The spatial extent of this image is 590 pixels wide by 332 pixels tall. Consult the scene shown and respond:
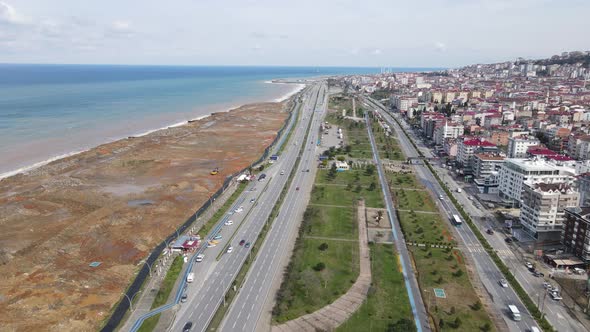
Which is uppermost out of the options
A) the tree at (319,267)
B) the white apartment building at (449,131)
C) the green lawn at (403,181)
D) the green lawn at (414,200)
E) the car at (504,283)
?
the white apartment building at (449,131)

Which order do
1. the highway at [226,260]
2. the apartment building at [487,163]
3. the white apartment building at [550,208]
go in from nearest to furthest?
the highway at [226,260] → the white apartment building at [550,208] → the apartment building at [487,163]

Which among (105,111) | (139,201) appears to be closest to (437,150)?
(139,201)

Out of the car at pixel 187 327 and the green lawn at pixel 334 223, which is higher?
the green lawn at pixel 334 223

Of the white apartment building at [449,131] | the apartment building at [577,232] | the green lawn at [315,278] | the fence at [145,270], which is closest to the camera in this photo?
the fence at [145,270]

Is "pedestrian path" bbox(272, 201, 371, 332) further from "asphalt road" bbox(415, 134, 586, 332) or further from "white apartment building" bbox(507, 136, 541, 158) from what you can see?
"white apartment building" bbox(507, 136, 541, 158)

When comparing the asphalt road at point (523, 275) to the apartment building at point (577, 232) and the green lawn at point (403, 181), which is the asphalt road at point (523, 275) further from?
the green lawn at point (403, 181)

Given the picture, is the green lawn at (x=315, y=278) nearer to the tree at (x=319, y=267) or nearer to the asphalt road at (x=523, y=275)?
the tree at (x=319, y=267)

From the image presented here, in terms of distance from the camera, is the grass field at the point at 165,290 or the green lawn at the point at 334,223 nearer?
the grass field at the point at 165,290

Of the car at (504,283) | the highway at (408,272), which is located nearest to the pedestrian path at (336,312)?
the highway at (408,272)
